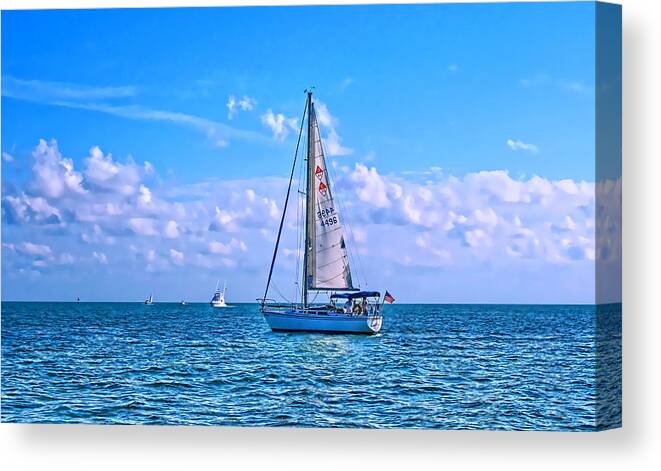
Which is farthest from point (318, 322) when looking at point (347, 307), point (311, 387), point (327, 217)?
point (311, 387)

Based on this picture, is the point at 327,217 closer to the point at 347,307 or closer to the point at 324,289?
the point at 324,289

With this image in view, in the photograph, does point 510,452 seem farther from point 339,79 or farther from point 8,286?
point 8,286

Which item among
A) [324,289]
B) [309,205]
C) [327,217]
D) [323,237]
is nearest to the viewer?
[309,205]

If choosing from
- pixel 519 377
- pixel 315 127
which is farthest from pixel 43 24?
pixel 519 377

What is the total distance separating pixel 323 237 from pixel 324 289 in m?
1.96

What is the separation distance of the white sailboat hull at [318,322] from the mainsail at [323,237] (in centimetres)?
93

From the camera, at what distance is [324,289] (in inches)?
1093

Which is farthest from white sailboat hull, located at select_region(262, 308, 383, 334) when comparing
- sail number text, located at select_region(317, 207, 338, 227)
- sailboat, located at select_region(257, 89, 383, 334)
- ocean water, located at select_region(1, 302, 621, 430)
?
ocean water, located at select_region(1, 302, 621, 430)

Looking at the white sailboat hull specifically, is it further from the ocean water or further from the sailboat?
the ocean water

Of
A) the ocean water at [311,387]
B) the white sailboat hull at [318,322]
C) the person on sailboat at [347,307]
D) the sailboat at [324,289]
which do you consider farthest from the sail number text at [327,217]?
the ocean water at [311,387]

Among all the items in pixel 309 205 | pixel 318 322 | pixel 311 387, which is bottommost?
pixel 311 387

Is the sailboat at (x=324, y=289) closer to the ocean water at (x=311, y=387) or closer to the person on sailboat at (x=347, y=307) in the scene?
the person on sailboat at (x=347, y=307)

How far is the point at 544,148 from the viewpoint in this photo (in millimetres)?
17219

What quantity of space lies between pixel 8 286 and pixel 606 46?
11179 millimetres
